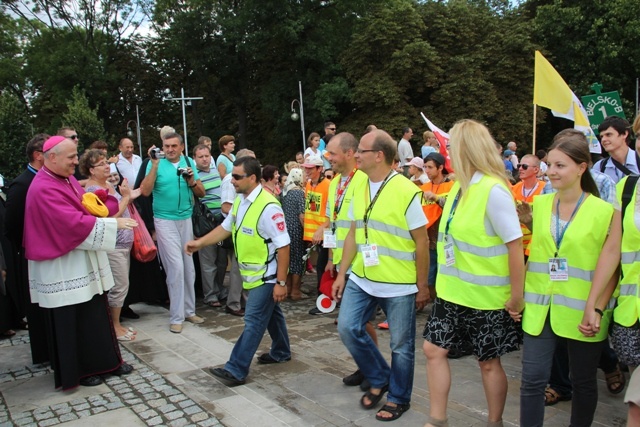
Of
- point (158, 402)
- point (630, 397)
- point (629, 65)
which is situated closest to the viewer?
point (630, 397)

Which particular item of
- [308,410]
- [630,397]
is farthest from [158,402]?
[630,397]

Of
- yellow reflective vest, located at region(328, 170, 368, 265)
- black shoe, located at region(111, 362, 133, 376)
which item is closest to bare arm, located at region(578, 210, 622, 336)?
yellow reflective vest, located at region(328, 170, 368, 265)

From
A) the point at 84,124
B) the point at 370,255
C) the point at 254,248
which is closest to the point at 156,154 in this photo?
the point at 254,248

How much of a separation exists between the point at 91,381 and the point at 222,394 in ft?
3.98

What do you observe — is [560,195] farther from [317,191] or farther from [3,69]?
[3,69]

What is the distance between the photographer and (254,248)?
15.7ft

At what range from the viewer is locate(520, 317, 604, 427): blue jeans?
324cm

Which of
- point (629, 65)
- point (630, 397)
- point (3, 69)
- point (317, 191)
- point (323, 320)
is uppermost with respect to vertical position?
point (3, 69)

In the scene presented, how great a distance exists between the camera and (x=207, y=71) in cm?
4016

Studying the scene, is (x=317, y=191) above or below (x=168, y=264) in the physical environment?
above

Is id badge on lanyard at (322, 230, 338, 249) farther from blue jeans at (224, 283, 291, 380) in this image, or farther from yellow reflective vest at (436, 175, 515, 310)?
yellow reflective vest at (436, 175, 515, 310)

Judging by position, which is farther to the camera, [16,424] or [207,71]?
[207,71]

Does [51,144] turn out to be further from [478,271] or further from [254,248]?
[478,271]

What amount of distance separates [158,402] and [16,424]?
0.99 metres
